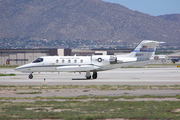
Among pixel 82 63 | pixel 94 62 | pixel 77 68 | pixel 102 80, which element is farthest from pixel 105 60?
pixel 77 68

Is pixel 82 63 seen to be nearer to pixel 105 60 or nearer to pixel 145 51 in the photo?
pixel 105 60

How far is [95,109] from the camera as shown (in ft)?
54.3

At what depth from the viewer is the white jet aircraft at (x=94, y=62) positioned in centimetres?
3872

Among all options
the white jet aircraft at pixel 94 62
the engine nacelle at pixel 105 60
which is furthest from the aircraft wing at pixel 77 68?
the engine nacelle at pixel 105 60

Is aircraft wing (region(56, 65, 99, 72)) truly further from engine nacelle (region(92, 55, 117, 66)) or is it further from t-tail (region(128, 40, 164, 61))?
t-tail (region(128, 40, 164, 61))

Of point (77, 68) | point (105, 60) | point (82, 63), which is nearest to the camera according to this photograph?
point (77, 68)

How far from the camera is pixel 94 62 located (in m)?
39.0

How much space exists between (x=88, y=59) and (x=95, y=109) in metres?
22.8

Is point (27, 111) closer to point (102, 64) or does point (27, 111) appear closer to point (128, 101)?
point (128, 101)

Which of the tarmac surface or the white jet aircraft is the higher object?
Answer: the white jet aircraft

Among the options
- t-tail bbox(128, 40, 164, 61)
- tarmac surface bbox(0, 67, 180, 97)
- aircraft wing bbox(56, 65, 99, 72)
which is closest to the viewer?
tarmac surface bbox(0, 67, 180, 97)

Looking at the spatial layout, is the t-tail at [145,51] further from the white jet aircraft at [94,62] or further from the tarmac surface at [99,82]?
the tarmac surface at [99,82]

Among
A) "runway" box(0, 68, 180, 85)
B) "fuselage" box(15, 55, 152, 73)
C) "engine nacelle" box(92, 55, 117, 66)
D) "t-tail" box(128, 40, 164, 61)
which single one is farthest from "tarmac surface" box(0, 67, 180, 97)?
"t-tail" box(128, 40, 164, 61)

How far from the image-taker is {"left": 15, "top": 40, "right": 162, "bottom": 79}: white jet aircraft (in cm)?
3872
